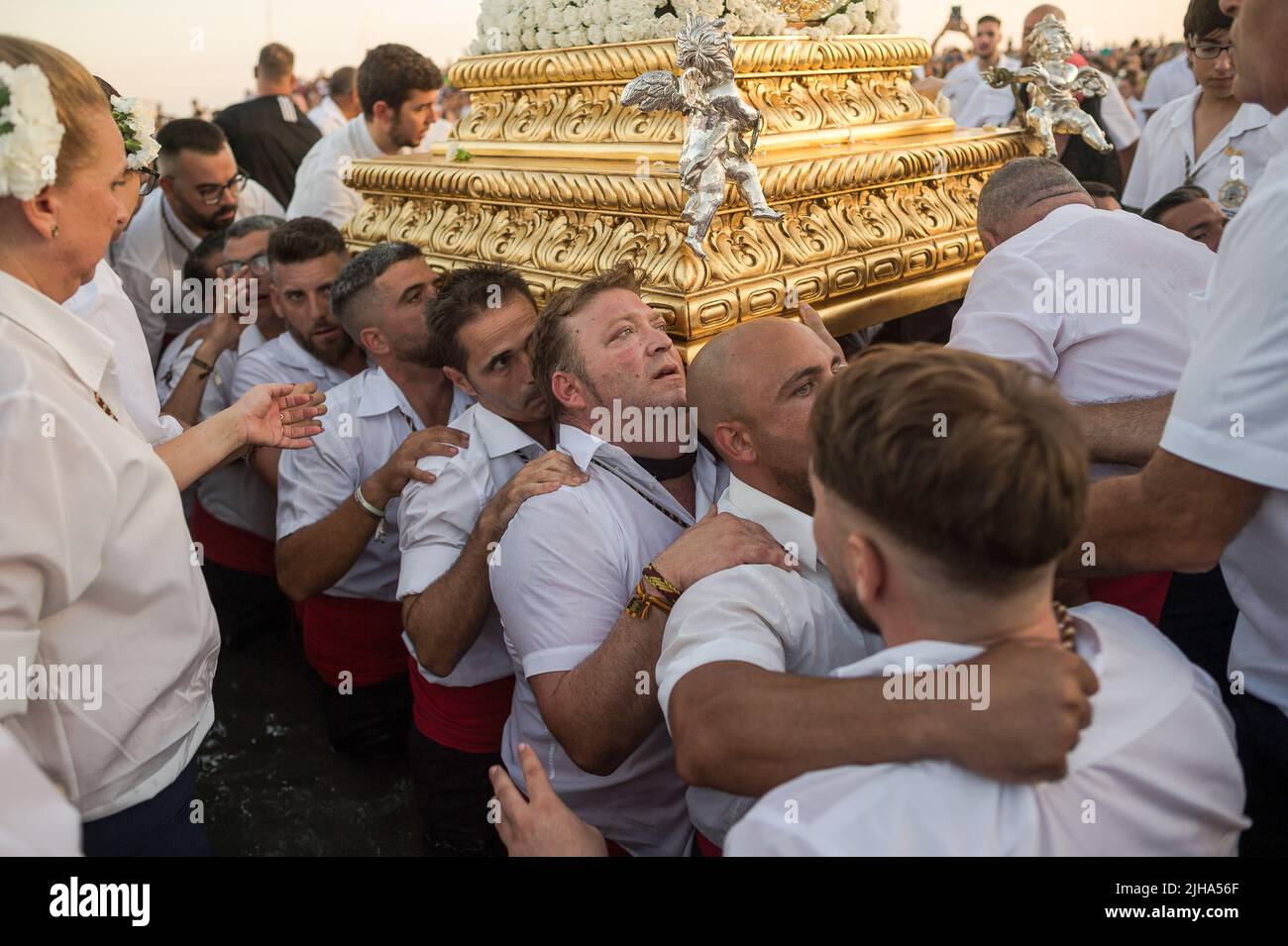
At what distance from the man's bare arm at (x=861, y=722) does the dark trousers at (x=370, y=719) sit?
175 centimetres

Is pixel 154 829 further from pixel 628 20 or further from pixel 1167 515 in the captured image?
pixel 628 20

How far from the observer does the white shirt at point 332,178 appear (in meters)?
4.36

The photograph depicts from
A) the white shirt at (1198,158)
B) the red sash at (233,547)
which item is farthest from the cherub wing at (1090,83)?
the red sash at (233,547)

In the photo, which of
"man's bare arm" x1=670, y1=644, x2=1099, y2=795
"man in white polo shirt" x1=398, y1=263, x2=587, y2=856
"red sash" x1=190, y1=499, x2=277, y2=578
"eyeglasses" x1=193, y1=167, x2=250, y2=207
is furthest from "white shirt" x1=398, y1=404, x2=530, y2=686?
"eyeglasses" x1=193, y1=167, x2=250, y2=207

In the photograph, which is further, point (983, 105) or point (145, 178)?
point (983, 105)

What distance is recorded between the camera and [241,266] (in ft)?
11.3

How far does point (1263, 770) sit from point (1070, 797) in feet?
2.17

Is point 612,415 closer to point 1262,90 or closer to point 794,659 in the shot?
point 794,659

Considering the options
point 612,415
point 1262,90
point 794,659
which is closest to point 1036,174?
point 1262,90

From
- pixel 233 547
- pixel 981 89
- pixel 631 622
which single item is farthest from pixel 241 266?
pixel 981 89

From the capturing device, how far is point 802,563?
1658mm

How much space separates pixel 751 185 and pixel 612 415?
0.61 meters

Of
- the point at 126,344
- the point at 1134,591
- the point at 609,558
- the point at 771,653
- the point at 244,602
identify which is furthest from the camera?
the point at 244,602

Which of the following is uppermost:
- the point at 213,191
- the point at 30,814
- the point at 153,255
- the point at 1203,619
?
the point at 213,191
